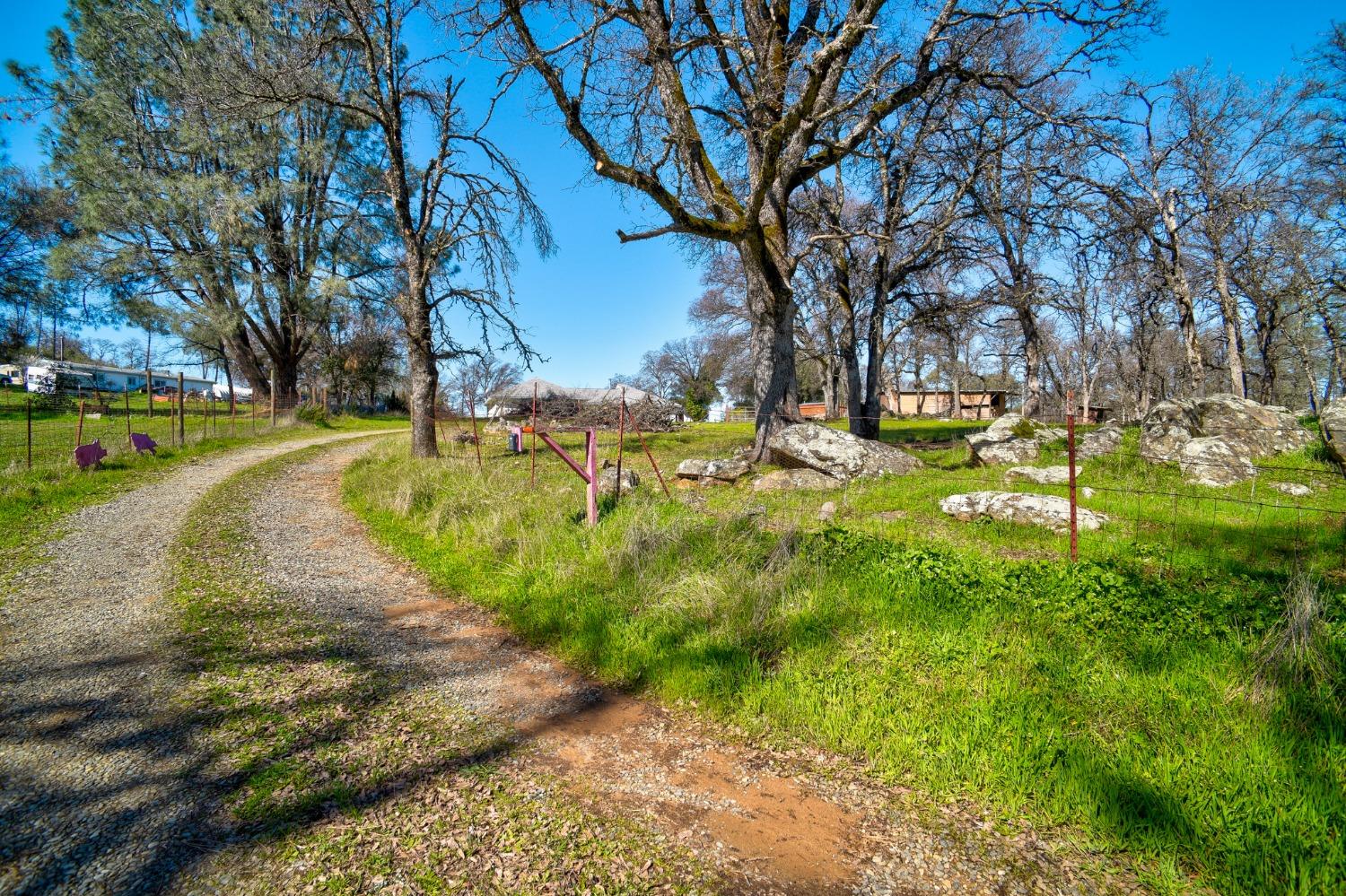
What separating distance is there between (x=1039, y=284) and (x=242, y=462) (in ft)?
67.8

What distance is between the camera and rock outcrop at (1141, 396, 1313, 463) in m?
10.0

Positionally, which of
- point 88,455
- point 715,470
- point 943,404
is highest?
point 943,404

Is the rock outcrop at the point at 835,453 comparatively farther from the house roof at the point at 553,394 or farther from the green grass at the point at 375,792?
the house roof at the point at 553,394

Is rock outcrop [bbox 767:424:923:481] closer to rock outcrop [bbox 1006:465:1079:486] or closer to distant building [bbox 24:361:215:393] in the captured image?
rock outcrop [bbox 1006:465:1079:486]

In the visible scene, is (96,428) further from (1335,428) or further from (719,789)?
(1335,428)

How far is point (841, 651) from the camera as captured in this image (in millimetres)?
3570

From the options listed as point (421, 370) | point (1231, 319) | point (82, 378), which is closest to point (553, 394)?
point (82, 378)

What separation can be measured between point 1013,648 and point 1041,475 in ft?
21.0

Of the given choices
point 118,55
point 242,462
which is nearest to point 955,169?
point 242,462

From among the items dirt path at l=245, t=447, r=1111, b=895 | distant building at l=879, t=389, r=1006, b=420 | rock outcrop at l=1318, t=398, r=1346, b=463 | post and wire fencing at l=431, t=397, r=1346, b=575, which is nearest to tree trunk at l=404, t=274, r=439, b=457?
post and wire fencing at l=431, t=397, r=1346, b=575

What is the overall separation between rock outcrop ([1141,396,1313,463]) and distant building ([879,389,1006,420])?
44.7m

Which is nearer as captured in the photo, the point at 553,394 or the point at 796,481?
the point at 796,481

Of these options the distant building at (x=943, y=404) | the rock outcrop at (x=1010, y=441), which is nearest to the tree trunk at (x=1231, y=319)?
the rock outcrop at (x=1010, y=441)

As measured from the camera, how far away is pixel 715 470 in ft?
33.4
